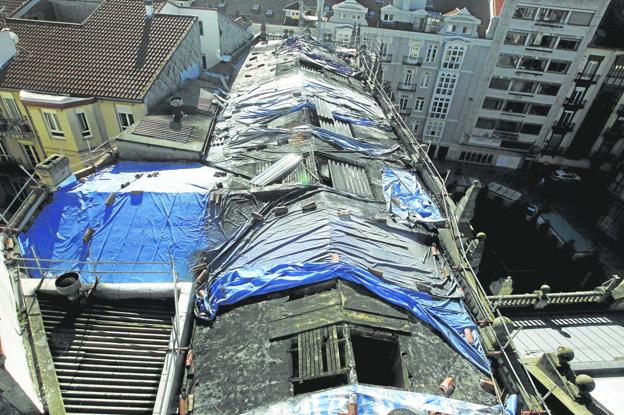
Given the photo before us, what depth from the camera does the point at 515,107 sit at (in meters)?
59.5

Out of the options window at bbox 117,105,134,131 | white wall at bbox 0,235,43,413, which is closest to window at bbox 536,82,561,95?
window at bbox 117,105,134,131

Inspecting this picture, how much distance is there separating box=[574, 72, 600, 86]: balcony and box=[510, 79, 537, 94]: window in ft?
19.5

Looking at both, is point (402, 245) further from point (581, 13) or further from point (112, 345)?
point (581, 13)

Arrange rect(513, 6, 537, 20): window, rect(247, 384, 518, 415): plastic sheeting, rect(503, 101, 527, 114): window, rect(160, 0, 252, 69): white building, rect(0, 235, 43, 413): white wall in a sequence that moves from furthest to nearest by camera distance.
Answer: rect(503, 101, 527, 114): window
rect(513, 6, 537, 20): window
rect(160, 0, 252, 69): white building
rect(247, 384, 518, 415): plastic sheeting
rect(0, 235, 43, 413): white wall

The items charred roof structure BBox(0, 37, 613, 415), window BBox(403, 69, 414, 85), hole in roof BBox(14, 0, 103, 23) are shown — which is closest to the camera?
charred roof structure BBox(0, 37, 613, 415)

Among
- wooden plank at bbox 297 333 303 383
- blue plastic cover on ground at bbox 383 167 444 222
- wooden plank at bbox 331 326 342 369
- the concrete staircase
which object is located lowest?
the concrete staircase

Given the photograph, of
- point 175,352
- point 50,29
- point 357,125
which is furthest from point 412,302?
point 50,29

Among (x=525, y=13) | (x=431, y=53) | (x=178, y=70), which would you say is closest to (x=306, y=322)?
→ (x=178, y=70)

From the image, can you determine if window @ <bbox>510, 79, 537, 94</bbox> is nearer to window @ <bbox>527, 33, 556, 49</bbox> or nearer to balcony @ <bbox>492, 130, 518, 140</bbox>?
window @ <bbox>527, 33, 556, 49</bbox>

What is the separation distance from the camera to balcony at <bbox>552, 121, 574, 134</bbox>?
→ 6028 cm

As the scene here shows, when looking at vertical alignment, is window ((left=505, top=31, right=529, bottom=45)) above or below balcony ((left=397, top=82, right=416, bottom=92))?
above

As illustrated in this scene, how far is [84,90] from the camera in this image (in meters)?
30.7

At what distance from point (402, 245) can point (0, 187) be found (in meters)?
41.2

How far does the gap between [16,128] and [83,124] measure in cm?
666
